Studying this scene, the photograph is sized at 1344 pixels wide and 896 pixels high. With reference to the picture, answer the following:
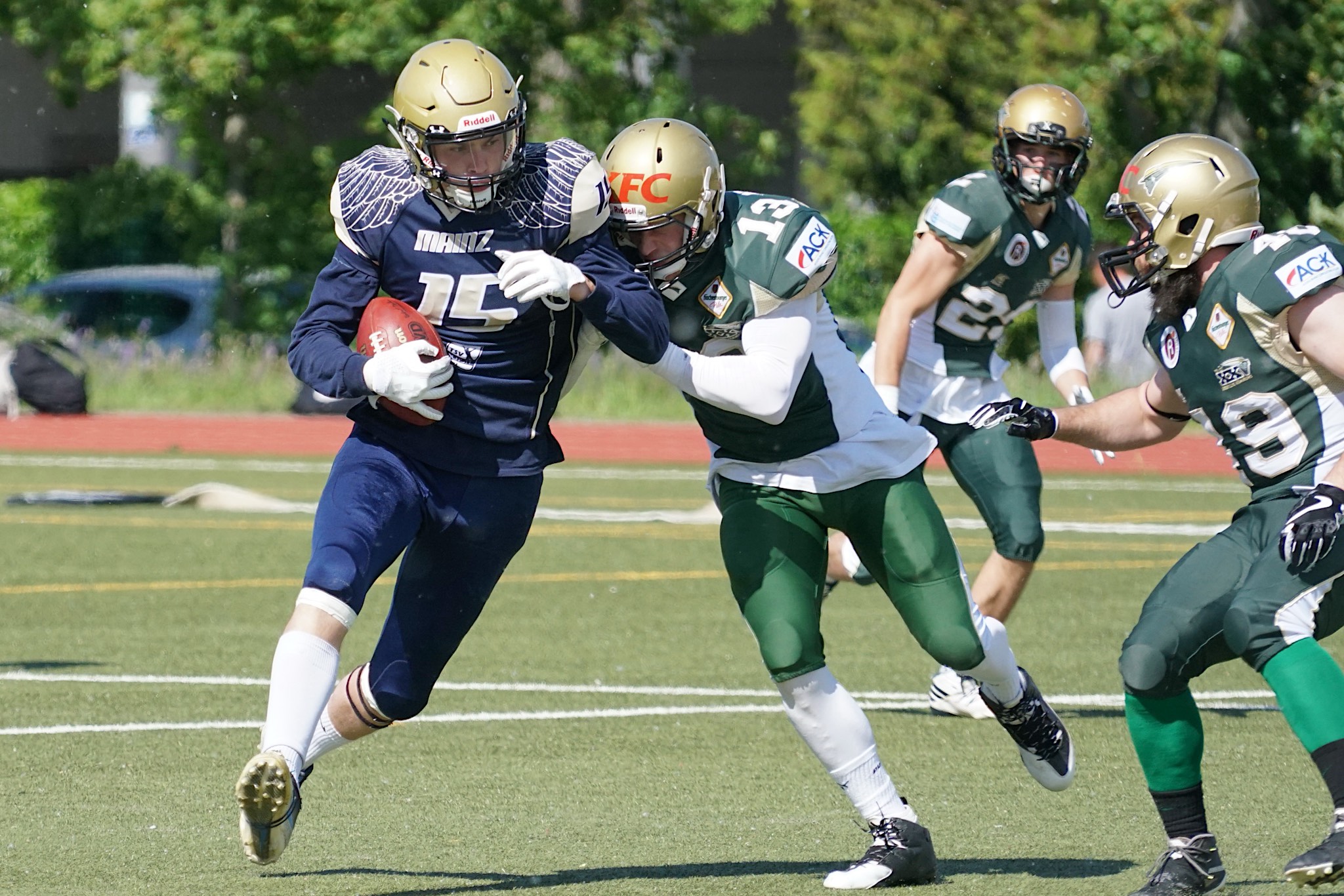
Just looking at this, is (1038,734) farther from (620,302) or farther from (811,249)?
(620,302)

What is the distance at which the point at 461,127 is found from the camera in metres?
4.77

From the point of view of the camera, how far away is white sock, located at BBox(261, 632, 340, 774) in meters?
4.44

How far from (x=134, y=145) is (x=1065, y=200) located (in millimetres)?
28362

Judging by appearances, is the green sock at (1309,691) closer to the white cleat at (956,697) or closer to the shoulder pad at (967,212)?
the white cleat at (956,697)

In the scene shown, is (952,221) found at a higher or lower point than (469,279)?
lower

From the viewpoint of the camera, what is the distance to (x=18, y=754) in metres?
6.28

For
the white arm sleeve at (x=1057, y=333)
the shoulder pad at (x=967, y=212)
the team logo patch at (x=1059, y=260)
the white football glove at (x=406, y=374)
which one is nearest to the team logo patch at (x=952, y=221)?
the shoulder pad at (x=967, y=212)

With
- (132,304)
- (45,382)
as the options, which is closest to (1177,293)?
(45,382)

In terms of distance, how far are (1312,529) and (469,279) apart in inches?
78.2

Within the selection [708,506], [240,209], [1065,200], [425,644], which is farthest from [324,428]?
[425,644]

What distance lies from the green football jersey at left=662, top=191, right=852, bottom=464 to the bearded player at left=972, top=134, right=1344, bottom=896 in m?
0.47

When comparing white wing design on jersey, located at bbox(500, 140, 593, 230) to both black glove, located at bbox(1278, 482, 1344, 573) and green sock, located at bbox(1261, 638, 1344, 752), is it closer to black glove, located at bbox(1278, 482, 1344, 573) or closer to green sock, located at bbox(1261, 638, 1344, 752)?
black glove, located at bbox(1278, 482, 1344, 573)

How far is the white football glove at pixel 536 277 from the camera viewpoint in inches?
180

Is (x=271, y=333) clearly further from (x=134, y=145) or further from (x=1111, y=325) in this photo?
(x=1111, y=325)
